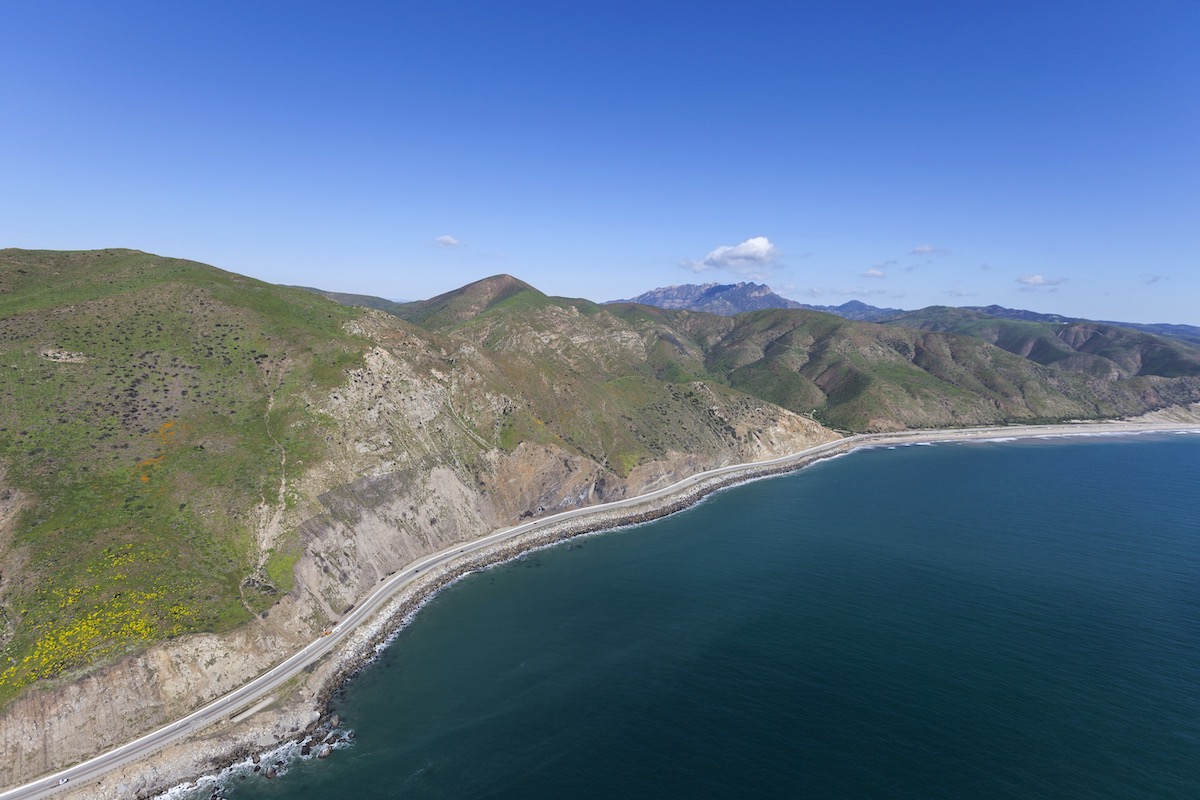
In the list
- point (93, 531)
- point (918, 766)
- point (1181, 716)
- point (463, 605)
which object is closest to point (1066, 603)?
point (1181, 716)

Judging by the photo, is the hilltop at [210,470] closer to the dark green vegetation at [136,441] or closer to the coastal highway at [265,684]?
the dark green vegetation at [136,441]

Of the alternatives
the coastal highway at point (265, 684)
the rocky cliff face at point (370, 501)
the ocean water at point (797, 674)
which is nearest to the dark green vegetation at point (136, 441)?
the rocky cliff face at point (370, 501)

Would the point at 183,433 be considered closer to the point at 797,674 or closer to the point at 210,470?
the point at 210,470

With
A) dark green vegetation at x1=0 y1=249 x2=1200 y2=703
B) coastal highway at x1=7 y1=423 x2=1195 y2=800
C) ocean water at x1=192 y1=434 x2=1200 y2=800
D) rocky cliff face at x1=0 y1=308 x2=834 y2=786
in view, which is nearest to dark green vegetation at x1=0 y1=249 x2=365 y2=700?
dark green vegetation at x1=0 y1=249 x2=1200 y2=703

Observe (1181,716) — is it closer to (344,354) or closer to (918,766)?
Result: (918,766)

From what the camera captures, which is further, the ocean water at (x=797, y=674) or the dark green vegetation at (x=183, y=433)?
the dark green vegetation at (x=183, y=433)

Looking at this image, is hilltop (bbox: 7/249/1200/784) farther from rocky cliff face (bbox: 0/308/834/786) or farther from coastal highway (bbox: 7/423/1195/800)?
coastal highway (bbox: 7/423/1195/800)
